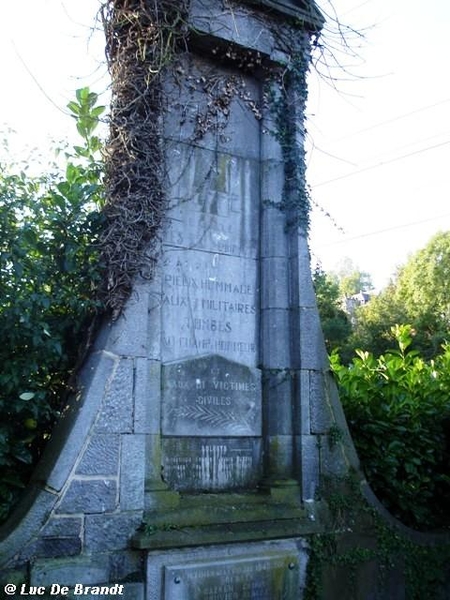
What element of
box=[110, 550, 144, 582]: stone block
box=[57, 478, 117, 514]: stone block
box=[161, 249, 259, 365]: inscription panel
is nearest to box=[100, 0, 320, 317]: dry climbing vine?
box=[161, 249, 259, 365]: inscription panel

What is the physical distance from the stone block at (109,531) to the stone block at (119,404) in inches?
23.1

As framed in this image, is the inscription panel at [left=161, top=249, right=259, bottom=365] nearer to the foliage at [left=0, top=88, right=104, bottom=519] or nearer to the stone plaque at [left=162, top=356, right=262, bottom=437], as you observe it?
the stone plaque at [left=162, top=356, right=262, bottom=437]

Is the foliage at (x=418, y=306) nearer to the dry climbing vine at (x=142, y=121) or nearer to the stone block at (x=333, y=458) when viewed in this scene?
the stone block at (x=333, y=458)

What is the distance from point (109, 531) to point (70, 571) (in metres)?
0.36

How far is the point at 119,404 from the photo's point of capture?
466cm

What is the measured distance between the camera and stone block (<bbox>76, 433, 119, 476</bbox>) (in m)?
4.48

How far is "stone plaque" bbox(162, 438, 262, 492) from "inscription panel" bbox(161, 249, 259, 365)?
697 millimetres

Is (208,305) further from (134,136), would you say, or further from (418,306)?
(418,306)

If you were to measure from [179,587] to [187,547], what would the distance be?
0.27 metres

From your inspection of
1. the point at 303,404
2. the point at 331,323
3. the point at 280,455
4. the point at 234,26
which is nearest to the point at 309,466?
the point at 280,455

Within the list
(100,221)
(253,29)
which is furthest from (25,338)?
(253,29)

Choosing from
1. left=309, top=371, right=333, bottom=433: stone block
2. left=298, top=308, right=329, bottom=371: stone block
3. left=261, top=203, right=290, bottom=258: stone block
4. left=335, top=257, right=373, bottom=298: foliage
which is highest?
left=335, top=257, right=373, bottom=298: foliage

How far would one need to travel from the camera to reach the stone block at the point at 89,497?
14.4 ft

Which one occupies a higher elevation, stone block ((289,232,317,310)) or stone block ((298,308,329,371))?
stone block ((289,232,317,310))
